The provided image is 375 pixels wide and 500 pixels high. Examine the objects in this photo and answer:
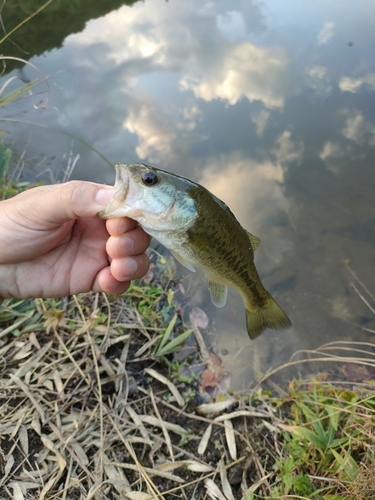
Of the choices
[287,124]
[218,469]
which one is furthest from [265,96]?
[218,469]

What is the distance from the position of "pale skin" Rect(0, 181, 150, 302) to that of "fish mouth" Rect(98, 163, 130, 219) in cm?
7

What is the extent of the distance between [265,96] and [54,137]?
13.4 ft

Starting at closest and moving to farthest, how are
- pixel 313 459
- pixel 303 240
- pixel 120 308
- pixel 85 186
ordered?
pixel 85 186 → pixel 313 459 → pixel 120 308 → pixel 303 240

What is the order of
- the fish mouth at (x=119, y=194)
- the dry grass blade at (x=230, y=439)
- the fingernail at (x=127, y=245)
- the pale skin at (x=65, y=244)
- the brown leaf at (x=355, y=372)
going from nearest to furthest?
the fish mouth at (x=119, y=194) → the pale skin at (x=65, y=244) → the fingernail at (x=127, y=245) → the dry grass blade at (x=230, y=439) → the brown leaf at (x=355, y=372)

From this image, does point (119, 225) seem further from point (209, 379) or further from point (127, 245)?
point (209, 379)

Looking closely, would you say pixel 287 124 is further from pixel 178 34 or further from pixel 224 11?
pixel 224 11

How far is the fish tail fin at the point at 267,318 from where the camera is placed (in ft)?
8.30

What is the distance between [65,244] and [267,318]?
5.14ft

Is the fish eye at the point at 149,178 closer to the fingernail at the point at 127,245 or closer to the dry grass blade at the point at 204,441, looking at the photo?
the fingernail at the point at 127,245

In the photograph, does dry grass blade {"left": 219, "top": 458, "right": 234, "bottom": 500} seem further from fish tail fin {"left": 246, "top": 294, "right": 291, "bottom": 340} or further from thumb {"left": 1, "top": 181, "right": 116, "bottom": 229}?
thumb {"left": 1, "top": 181, "right": 116, "bottom": 229}

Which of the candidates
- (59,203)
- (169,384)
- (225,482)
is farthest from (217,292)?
(225,482)

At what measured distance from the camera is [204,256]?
7.13 feet

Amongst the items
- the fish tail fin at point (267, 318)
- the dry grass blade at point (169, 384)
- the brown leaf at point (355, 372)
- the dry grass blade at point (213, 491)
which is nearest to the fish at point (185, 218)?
the fish tail fin at point (267, 318)

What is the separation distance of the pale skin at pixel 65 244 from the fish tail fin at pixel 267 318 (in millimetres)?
825
